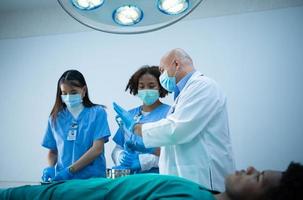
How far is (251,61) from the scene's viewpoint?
2287 mm

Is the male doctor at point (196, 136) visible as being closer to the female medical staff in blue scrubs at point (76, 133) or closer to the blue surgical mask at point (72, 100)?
the female medical staff in blue scrubs at point (76, 133)

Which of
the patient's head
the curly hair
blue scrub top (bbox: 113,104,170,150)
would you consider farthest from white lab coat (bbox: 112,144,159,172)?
the curly hair

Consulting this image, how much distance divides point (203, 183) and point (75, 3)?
0.93m

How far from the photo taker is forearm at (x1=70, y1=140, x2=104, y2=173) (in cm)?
159

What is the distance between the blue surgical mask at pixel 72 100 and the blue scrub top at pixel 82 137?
65 millimetres

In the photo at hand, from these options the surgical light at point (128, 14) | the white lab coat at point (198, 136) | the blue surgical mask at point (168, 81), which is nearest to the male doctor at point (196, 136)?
the white lab coat at point (198, 136)

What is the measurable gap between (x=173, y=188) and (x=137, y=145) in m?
0.85

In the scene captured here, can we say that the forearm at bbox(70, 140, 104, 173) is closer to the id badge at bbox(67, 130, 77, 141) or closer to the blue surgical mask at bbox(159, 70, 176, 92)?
the id badge at bbox(67, 130, 77, 141)

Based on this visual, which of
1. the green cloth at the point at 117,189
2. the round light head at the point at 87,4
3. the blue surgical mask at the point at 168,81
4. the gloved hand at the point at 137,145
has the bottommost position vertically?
the green cloth at the point at 117,189

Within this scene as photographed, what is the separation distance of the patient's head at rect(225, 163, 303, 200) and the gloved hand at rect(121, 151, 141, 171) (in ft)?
2.53

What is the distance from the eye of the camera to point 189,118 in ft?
4.46

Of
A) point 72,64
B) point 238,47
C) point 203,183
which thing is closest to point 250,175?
point 203,183

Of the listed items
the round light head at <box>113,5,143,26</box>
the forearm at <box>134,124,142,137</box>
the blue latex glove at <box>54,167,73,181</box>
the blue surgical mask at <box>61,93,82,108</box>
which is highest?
the round light head at <box>113,5,143,26</box>

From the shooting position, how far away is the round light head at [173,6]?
74cm
